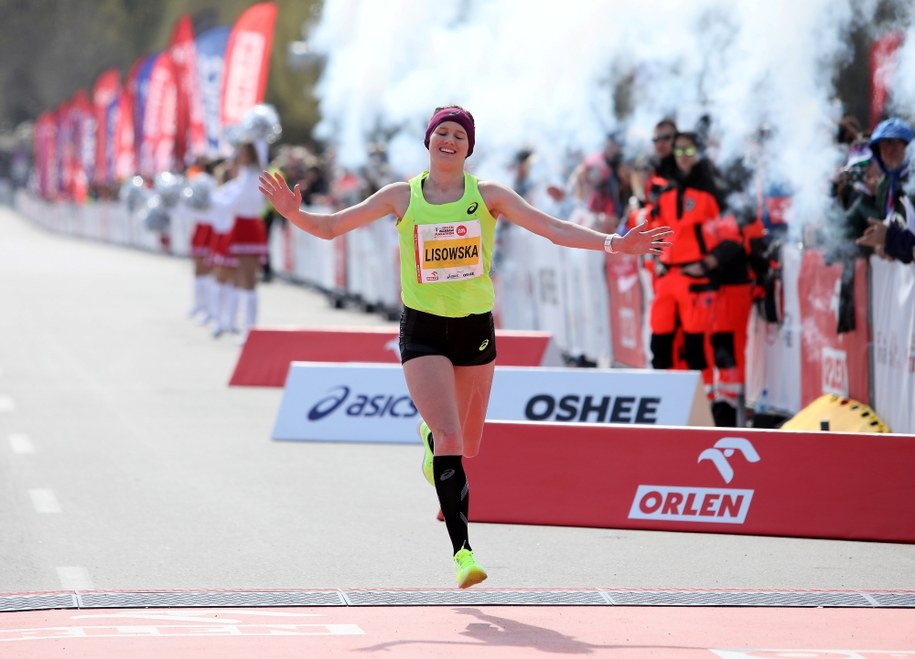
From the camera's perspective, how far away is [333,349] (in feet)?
49.9

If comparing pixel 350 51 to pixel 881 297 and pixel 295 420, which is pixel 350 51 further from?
pixel 881 297

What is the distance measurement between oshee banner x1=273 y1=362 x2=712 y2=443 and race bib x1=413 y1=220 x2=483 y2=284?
3498 millimetres

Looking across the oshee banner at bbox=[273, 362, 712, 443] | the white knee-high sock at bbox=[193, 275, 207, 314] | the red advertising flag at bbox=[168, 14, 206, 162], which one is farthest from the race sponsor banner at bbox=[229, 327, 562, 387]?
the red advertising flag at bbox=[168, 14, 206, 162]

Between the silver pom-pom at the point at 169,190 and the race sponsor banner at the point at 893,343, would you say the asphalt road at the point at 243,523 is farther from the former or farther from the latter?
the silver pom-pom at the point at 169,190

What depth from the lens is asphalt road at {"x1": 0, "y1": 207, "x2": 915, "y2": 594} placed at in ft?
26.3

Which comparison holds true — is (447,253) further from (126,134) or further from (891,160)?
(126,134)

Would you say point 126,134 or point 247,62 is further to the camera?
point 126,134

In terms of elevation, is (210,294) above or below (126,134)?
below

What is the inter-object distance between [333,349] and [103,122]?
4247 centimetres

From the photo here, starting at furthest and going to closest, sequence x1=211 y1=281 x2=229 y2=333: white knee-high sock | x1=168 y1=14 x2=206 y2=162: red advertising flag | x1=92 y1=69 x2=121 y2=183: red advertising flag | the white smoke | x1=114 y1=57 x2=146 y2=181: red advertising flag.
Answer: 1. x1=92 y1=69 x2=121 y2=183: red advertising flag
2. x1=114 y1=57 x2=146 y2=181: red advertising flag
3. x1=168 y1=14 x2=206 y2=162: red advertising flag
4. x1=211 y1=281 x2=229 y2=333: white knee-high sock
5. the white smoke

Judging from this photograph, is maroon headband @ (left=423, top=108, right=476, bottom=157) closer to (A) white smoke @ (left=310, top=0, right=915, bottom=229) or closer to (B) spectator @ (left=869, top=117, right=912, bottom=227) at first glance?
(B) spectator @ (left=869, top=117, right=912, bottom=227)

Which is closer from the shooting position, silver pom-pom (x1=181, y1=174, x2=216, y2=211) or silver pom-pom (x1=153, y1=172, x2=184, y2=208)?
silver pom-pom (x1=181, y1=174, x2=216, y2=211)

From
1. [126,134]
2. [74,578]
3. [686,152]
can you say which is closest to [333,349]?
[686,152]

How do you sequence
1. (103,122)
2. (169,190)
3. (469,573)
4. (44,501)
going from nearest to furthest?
(469,573)
(44,501)
(169,190)
(103,122)
